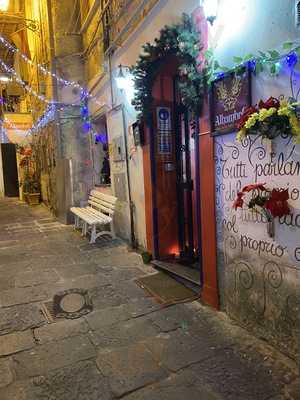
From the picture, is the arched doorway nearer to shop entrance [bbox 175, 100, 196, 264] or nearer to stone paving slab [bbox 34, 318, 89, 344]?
shop entrance [bbox 175, 100, 196, 264]

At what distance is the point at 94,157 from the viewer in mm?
8391

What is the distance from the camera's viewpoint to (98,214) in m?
A: 6.72

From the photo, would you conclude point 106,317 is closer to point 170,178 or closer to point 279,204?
point 279,204

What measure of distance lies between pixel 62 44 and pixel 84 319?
7.29 m

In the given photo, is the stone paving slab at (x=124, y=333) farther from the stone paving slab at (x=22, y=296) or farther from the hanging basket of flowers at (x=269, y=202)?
the hanging basket of flowers at (x=269, y=202)

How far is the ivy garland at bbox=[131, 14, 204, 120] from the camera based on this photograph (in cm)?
335

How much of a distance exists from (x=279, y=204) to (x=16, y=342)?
8.45 feet

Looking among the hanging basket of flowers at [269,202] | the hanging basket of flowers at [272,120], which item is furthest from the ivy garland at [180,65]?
the hanging basket of flowers at [269,202]

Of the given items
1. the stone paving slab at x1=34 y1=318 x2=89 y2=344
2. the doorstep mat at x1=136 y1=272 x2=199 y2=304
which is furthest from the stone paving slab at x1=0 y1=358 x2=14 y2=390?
the doorstep mat at x1=136 y1=272 x2=199 y2=304

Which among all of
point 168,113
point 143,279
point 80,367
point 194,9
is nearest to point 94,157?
point 168,113

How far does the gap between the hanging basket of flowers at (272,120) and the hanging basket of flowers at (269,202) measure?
0.41 metres

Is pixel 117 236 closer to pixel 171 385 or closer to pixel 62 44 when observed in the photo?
pixel 171 385

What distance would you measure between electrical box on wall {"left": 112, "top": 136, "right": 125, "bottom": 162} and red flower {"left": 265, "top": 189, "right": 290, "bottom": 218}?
391 cm

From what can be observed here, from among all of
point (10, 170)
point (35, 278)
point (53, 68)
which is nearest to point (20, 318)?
point (35, 278)
